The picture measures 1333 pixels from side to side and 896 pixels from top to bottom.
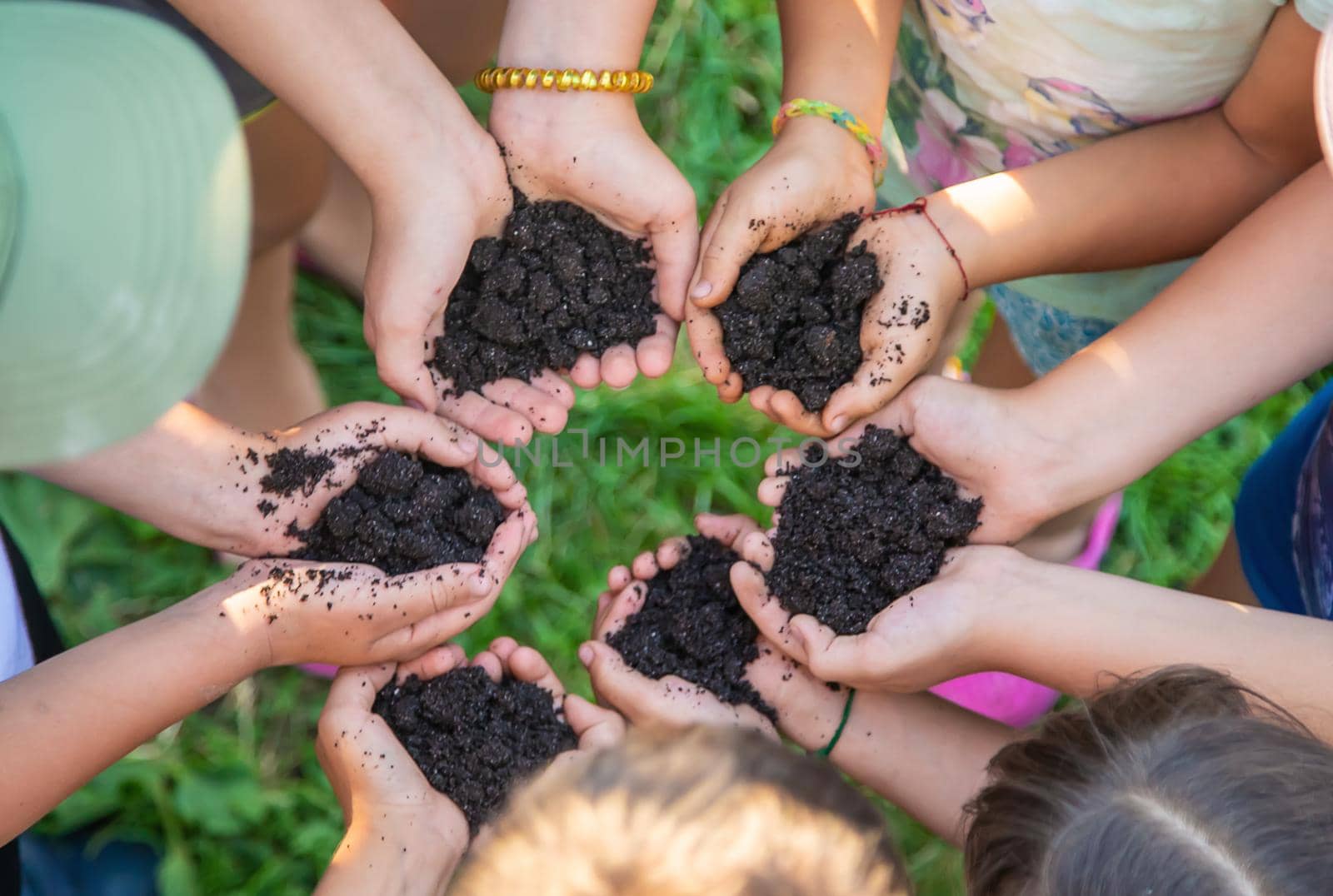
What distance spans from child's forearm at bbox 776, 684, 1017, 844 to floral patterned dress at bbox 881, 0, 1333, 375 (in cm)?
85

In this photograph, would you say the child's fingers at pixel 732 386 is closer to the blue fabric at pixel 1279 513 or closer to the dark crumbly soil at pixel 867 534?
the dark crumbly soil at pixel 867 534

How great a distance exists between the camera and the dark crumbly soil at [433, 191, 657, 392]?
1952 millimetres

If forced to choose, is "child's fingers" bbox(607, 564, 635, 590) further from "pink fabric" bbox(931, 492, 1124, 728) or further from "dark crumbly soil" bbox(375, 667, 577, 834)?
"pink fabric" bbox(931, 492, 1124, 728)

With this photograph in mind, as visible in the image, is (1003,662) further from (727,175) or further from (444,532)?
(727,175)

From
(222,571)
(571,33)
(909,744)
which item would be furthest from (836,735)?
(222,571)

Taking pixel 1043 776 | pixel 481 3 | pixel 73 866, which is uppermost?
pixel 481 3

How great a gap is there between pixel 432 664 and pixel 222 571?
97cm

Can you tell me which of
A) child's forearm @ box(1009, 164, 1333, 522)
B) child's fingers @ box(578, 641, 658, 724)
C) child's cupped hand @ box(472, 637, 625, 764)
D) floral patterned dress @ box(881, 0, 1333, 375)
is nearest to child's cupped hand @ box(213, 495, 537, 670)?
child's cupped hand @ box(472, 637, 625, 764)

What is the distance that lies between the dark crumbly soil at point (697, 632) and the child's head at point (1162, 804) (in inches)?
24.5

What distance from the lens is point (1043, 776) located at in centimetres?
126

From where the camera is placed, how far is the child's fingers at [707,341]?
1.95 m

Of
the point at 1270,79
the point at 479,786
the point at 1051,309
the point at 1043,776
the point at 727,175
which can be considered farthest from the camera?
the point at 727,175

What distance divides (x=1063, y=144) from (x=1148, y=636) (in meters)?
0.93

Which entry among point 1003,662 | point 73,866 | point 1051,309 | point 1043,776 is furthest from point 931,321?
point 73,866
